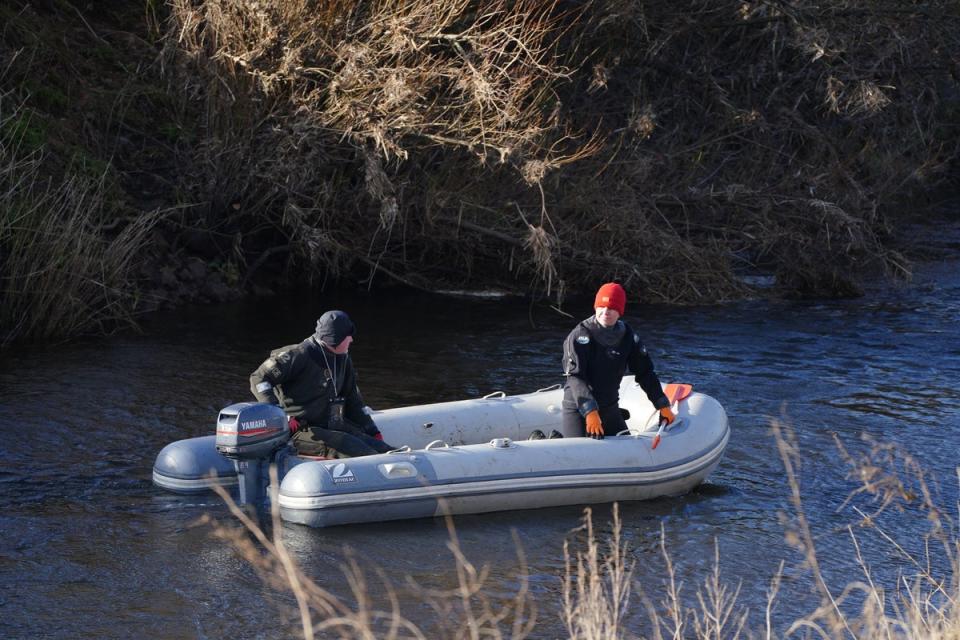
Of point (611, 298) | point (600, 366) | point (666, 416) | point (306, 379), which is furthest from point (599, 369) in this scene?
point (306, 379)

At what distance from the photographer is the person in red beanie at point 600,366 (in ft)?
24.4

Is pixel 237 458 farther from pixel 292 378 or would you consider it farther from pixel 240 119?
pixel 240 119

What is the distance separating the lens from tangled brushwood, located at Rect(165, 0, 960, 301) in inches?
497

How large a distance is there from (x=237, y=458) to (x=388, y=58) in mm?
7207

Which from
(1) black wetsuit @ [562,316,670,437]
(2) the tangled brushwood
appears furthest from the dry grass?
(1) black wetsuit @ [562,316,670,437]

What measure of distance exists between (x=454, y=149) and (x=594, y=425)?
6514mm

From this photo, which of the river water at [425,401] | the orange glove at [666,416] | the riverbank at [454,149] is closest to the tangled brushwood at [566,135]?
the riverbank at [454,149]

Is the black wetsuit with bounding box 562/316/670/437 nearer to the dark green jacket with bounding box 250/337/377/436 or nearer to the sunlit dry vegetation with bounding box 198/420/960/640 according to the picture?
the sunlit dry vegetation with bounding box 198/420/960/640

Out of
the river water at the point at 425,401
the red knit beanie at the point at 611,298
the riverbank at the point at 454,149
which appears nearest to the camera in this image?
the river water at the point at 425,401

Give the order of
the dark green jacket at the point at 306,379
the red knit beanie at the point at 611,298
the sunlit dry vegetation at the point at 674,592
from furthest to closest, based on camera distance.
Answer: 1. the red knit beanie at the point at 611,298
2. the dark green jacket at the point at 306,379
3. the sunlit dry vegetation at the point at 674,592

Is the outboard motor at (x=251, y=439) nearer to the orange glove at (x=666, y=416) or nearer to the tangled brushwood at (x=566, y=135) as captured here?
the orange glove at (x=666, y=416)

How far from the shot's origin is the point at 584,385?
7.53 meters

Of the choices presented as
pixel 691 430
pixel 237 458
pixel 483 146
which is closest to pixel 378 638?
pixel 237 458

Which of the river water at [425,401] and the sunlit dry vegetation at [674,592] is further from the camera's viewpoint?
the river water at [425,401]
